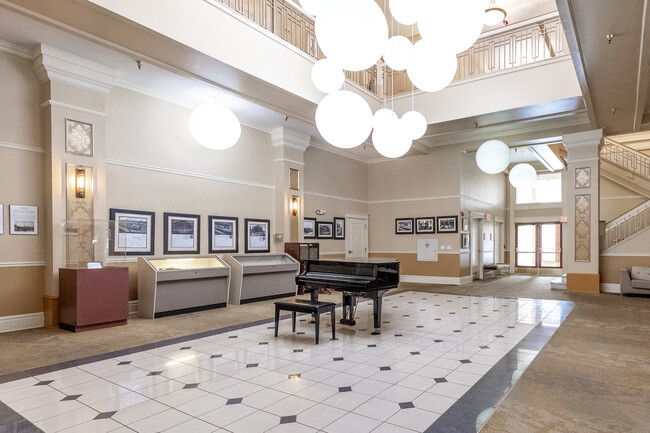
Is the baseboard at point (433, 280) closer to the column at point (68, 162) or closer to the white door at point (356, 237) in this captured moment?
the white door at point (356, 237)

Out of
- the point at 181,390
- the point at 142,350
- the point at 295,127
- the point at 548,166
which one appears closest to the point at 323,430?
the point at 181,390

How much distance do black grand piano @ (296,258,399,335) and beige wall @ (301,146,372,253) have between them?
477 centimetres

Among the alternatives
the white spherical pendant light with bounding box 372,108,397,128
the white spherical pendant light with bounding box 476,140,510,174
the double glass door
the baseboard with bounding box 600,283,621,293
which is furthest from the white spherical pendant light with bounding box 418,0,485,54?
the double glass door

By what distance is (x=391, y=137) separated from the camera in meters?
5.04

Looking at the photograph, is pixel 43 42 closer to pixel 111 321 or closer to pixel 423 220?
pixel 111 321

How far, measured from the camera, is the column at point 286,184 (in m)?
10.1

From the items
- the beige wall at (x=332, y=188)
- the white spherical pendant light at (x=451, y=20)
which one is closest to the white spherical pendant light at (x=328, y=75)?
the white spherical pendant light at (x=451, y=20)

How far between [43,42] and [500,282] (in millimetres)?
12923

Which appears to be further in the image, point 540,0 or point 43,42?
point 540,0

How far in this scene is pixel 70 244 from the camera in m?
6.27

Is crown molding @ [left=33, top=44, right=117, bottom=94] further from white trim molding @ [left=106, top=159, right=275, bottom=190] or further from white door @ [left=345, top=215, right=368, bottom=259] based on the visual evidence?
white door @ [left=345, top=215, right=368, bottom=259]

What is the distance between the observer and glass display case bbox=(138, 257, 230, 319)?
7.01m

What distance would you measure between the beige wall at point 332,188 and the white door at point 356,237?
25 cm

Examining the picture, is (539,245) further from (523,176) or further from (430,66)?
(430,66)
